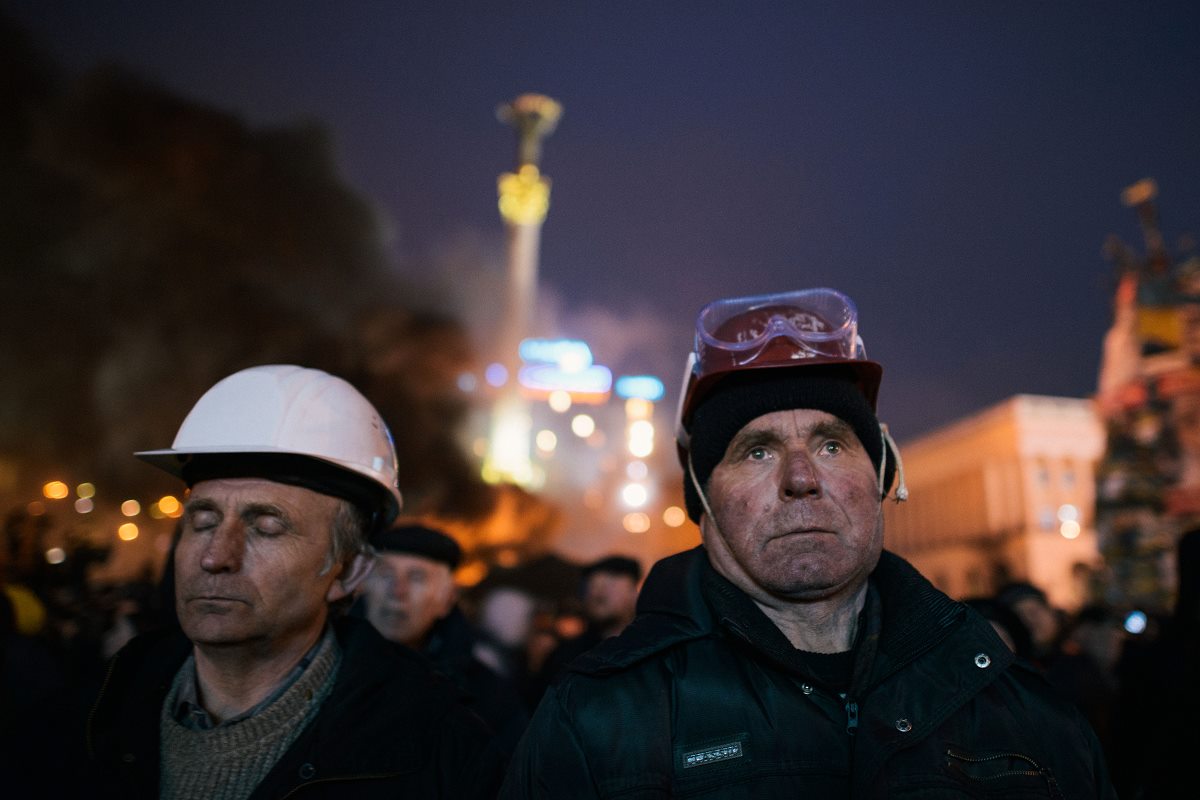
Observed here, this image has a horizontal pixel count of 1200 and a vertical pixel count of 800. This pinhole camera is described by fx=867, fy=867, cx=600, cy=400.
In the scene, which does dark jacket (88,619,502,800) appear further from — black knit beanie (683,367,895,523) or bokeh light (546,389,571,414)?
bokeh light (546,389,571,414)

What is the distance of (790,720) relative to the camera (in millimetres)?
2062

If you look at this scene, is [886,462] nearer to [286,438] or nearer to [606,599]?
[286,438]

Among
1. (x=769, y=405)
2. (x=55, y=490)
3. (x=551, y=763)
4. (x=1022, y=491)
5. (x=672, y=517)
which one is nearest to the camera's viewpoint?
(x=551, y=763)

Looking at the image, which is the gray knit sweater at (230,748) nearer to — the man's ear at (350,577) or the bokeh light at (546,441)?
the man's ear at (350,577)

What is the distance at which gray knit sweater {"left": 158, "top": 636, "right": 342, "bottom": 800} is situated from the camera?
2.41 m

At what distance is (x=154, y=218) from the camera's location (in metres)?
39.0

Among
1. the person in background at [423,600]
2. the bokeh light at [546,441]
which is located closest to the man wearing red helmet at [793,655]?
the person in background at [423,600]

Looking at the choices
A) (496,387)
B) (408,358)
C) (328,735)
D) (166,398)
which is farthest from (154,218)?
(496,387)

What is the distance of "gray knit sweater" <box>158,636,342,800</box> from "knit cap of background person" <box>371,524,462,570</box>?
246cm

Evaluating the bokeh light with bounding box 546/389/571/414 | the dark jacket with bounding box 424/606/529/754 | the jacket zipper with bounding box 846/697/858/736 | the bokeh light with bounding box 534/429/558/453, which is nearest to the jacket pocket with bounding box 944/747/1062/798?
the jacket zipper with bounding box 846/697/858/736

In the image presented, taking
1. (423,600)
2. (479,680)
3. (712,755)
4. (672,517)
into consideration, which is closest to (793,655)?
(712,755)

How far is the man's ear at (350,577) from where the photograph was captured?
283 cm

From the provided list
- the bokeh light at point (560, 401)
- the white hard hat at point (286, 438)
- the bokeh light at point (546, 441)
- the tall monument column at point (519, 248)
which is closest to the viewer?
the white hard hat at point (286, 438)

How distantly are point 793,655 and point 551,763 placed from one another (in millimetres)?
656
